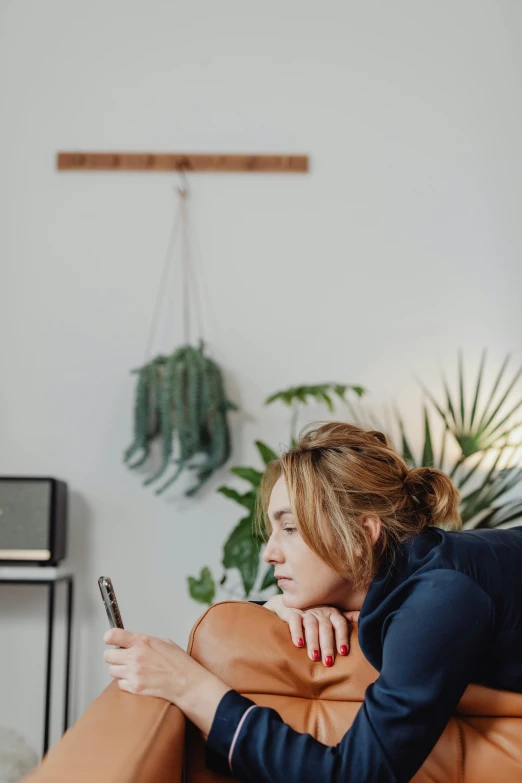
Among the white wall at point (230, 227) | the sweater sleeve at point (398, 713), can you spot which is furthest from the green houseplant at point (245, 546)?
the sweater sleeve at point (398, 713)

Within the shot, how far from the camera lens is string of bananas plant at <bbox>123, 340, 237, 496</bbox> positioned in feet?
9.12

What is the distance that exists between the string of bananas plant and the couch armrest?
5.28 ft

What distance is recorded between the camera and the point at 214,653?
1.25 m

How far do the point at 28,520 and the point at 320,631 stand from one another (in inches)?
67.3

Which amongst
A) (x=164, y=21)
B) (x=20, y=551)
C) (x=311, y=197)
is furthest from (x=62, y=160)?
(x=20, y=551)

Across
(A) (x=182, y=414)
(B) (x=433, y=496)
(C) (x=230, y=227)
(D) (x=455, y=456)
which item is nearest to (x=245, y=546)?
(A) (x=182, y=414)

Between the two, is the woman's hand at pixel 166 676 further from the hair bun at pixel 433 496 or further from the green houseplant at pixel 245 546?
the green houseplant at pixel 245 546

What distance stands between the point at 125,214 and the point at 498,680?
2.39 metres

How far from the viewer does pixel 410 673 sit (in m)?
1.04

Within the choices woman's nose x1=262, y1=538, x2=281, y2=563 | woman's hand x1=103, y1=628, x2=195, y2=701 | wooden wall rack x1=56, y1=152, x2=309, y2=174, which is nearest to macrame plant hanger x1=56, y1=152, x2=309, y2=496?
wooden wall rack x1=56, y1=152, x2=309, y2=174

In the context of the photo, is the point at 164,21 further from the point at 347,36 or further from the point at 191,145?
the point at 347,36

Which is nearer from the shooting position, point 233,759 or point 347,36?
point 233,759

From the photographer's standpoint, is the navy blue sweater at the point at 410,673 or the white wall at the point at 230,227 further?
the white wall at the point at 230,227

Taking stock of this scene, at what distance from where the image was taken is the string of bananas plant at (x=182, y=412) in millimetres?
2779
